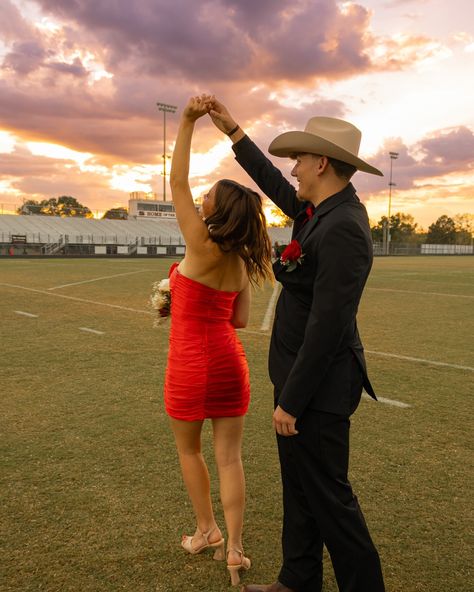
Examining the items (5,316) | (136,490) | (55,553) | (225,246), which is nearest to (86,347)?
(5,316)

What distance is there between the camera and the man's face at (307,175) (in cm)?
221

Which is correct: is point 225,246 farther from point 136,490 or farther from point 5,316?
point 5,316

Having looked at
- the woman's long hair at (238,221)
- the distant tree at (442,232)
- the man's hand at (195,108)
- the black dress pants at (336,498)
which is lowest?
the black dress pants at (336,498)

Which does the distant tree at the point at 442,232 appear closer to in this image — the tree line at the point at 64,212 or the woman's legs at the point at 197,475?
the tree line at the point at 64,212

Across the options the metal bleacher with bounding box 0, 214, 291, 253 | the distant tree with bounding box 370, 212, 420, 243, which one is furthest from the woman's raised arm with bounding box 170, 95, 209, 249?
the distant tree with bounding box 370, 212, 420, 243

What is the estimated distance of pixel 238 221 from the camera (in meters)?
2.46

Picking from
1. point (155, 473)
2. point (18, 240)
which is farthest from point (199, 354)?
point (18, 240)

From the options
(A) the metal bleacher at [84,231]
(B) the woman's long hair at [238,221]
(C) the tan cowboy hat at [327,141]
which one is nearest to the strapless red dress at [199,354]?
(B) the woman's long hair at [238,221]

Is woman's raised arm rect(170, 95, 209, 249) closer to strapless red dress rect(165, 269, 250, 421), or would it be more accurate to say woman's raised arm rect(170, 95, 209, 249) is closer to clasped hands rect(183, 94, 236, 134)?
clasped hands rect(183, 94, 236, 134)

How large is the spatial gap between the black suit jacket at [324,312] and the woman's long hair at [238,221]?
0.85ft

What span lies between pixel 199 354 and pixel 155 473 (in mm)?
1468

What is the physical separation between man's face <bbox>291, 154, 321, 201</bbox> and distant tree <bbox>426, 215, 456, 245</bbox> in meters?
149

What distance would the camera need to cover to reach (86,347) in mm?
7586

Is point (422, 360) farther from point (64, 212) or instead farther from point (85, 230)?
point (64, 212)
